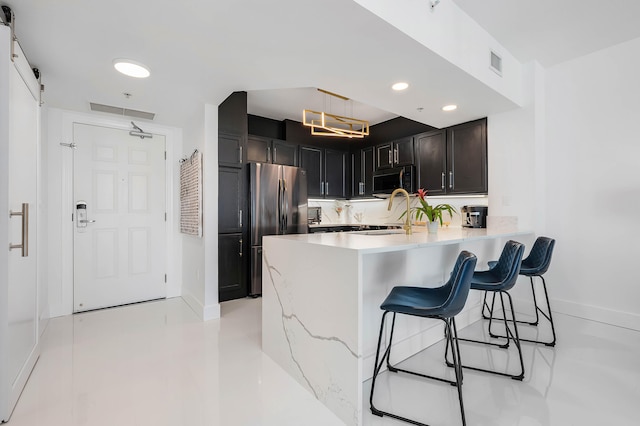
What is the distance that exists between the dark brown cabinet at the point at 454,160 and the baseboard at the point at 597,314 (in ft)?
4.89

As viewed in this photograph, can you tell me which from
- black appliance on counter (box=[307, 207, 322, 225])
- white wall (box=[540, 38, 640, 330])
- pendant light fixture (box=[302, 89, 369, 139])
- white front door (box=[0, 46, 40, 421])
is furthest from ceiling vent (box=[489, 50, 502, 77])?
white front door (box=[0, 46, 40, 421])

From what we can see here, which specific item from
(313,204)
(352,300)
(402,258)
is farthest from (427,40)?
(313,204)

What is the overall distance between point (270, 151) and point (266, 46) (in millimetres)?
2505

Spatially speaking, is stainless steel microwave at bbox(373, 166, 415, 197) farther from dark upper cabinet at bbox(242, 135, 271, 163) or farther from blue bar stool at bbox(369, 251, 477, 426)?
blue bar stool at bbox(369, 251, 477, 426)

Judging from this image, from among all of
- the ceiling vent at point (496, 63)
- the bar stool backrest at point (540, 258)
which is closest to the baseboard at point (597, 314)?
the bar stool backrest at point (540, 258)

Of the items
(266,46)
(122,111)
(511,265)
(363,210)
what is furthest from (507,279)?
(122,111)

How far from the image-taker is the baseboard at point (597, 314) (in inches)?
111

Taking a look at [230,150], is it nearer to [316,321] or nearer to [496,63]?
[316,321]

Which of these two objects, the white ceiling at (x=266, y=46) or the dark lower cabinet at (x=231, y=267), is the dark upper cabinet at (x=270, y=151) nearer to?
the white ceiling at (x=266, y=46)

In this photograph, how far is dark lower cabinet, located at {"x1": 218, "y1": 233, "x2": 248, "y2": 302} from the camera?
142 inches

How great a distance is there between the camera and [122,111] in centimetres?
335

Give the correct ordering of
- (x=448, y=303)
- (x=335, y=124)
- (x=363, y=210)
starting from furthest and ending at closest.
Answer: (x=363, y=210)
(x=335, y=124)
(x=448, y=303)

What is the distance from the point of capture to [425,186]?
13.9 ft

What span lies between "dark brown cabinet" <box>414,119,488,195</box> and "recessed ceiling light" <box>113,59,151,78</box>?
3429 millimetres
